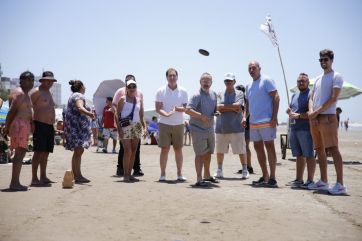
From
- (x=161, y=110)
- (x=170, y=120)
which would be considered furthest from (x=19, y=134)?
(x=170, y=120)

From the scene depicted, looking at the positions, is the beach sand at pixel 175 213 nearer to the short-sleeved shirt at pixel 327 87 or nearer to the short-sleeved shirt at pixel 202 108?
the short-sleeved shirt at pixel 202 108

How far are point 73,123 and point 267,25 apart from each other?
9215 mm

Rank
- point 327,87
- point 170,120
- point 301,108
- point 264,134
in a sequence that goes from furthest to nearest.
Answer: point 170,120, point 301,108, point 264,134, point 327,87

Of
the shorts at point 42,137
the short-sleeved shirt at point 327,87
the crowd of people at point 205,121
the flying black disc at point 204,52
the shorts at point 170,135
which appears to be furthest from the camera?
the flying black disc at point 204,52

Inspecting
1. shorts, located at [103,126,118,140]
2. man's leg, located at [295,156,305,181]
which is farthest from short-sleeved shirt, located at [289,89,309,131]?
shorts, located at [103,126,118,140]

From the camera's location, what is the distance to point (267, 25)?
14.6 meters

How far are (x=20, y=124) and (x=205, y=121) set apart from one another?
10.0 feet

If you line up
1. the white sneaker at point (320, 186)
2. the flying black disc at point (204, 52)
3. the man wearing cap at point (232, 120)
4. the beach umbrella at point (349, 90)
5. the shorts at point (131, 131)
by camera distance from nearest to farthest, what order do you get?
the white sneaker at point (320, 186) → the shorts at point (131, 131) → the man wearing cap at point (232, 120) → the flying black disc at point (204, 52) → the beach umbrella at point (349, 90)

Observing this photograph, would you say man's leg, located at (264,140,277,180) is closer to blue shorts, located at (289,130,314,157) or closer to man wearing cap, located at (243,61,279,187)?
man wearing cap, located at (243,61,279,187)

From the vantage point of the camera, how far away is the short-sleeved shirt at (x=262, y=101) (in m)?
7.35

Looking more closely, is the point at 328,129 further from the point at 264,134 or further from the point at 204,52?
the point at 204,52

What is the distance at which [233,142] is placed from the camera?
8414mm

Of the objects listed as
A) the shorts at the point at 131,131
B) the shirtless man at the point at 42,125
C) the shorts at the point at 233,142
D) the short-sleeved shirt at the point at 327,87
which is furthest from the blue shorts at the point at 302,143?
the shirtless man at the point at 42,125

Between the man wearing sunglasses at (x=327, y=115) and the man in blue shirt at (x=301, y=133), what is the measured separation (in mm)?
350
